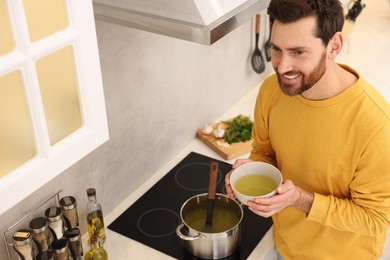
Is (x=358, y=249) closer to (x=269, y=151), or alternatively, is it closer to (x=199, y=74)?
(x=269, y=151)

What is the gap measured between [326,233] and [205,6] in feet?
2.58

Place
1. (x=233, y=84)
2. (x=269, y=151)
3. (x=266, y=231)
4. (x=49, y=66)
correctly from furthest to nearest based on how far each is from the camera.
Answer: (x=233, y=84)
(x=266, y=231)
(x=269, y=151)
(x=49, y=66)

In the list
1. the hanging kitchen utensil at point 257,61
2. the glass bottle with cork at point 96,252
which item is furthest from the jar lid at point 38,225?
the hanging kitchen utensil at point 257,61

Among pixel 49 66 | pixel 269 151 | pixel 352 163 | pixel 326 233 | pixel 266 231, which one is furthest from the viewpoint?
pixel 266 231

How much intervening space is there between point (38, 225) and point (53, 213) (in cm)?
6

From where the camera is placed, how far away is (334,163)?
56.8 inches

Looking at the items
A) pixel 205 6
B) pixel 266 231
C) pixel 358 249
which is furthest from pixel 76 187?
pixel 358 249

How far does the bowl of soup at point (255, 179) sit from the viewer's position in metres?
1.45

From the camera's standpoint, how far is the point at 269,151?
1707mm

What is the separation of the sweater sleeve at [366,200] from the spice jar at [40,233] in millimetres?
779

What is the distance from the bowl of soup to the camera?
1.45 metres

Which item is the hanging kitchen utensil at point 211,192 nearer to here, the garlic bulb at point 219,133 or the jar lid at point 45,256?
the jar lid at point 45,256

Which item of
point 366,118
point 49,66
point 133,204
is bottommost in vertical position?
point 133,204

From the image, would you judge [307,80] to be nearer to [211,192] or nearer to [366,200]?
[366,200]
